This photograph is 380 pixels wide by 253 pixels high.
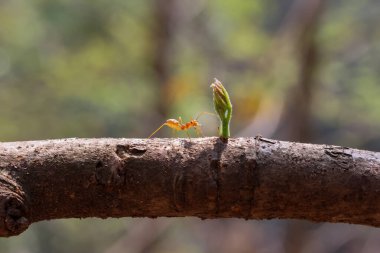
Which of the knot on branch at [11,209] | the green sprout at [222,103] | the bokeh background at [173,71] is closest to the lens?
the knot on branch at [11,209]

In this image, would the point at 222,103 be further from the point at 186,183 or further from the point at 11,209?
the point at 11,209

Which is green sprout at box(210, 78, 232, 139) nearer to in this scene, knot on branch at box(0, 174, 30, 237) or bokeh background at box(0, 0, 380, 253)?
knot on branch at box(0, 174, 30, 237)

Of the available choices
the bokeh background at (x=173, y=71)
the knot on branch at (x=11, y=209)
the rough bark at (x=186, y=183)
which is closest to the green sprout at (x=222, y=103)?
the rough bark at (x=186, y=183)

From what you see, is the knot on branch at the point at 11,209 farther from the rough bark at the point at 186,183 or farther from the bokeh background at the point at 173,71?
the bokeh background at the point at 173,71

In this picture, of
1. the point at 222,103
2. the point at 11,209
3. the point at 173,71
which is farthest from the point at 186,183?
the point at 173,71

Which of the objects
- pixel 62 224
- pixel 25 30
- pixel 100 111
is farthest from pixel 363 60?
pixel 62 224

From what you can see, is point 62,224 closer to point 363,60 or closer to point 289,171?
point 363,60
